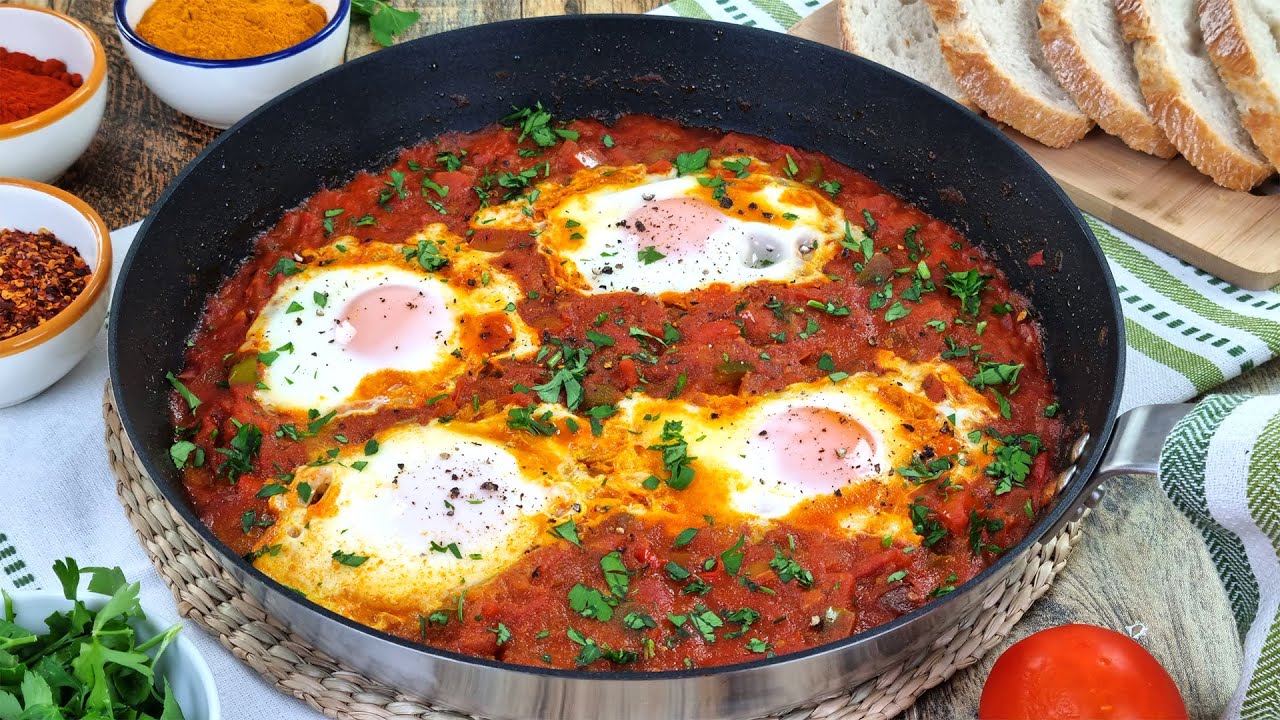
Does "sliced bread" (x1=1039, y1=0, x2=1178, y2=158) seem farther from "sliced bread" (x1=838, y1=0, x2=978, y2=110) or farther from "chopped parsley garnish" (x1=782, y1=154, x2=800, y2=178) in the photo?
"chopped parsley garnish" (x1=782, y1=154, x2=800, y2=178)

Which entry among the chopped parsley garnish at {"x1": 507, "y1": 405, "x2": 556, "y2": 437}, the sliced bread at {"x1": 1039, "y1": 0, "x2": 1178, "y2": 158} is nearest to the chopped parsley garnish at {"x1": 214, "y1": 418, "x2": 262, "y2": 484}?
the chopped parsley garnish at {"x1": 507, "y1": 405, "x2": 556, "y2": 437}

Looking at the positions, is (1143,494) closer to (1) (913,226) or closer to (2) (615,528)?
(1) (913,226)

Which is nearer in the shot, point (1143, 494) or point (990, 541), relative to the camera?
point (990, 541)

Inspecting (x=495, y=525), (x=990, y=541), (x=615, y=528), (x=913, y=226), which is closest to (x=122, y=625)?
(x=495, y=525)

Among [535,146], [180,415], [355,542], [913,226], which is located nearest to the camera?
[355,542]

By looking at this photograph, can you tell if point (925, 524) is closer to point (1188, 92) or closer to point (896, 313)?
point (896, 313)

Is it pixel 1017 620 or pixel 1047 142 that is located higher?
pixel 1047 142
